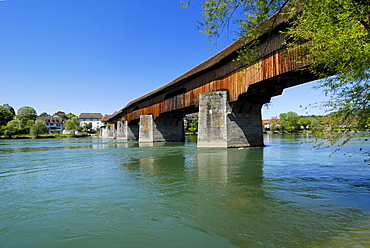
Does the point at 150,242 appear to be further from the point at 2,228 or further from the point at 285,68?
the point at 285,68

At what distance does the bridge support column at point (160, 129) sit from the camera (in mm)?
32062

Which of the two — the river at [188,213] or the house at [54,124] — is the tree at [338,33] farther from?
the house at [54,124]

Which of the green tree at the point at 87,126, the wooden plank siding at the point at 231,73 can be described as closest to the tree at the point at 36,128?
the green tree at the point at 87,126

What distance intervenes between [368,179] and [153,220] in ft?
21.5

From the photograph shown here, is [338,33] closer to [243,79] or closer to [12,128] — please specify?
[243,79]

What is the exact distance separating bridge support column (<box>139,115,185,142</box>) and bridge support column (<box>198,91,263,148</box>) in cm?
1476

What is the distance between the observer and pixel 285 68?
11977mm

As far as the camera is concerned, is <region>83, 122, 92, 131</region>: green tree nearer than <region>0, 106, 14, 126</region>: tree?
No

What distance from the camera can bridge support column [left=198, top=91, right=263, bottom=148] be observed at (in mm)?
17344

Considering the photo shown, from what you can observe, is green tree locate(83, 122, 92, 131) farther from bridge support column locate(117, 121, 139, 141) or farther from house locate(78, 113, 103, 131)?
bridge support column locate(117, 121, 139, 141)

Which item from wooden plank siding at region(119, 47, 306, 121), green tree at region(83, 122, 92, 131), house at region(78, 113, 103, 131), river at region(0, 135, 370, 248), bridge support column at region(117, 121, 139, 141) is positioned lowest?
river at region(0, 135, 370, 248)

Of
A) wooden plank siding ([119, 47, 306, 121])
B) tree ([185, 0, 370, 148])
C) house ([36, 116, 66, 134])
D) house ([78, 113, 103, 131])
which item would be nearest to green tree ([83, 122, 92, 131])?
house ([78, 113, 103, 131])

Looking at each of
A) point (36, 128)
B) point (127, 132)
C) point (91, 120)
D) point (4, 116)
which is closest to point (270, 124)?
point (91, 120)

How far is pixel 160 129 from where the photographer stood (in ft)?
107
